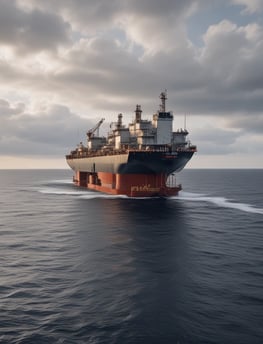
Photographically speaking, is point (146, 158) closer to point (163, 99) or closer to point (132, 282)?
point (163, 99)

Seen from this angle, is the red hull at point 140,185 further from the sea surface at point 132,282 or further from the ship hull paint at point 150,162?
the sea surface at point 132,282

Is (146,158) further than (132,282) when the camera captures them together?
Yes

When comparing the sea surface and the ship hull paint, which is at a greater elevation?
the ship hull paint

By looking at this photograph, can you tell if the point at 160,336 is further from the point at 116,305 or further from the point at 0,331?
the point at 0,331

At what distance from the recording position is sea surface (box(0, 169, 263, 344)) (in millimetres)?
18375

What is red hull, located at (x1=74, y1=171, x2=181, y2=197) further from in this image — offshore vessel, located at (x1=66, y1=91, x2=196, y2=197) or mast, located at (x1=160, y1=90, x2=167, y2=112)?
mast, located at (x1=160, y1=90, x2=167, y2=112)

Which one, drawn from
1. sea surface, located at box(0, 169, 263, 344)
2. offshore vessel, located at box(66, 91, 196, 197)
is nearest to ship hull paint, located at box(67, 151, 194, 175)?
offshore vessel, located at box(66, 91, 196, 197)

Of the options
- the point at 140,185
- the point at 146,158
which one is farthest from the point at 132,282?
the point at 140,185

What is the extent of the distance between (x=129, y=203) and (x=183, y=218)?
18.9 meters

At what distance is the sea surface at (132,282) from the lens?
18.4 m

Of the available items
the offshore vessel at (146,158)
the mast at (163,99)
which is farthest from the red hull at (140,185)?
the mast at (163,99)

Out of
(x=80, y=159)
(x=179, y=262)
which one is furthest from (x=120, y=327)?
(x=80, y=159)

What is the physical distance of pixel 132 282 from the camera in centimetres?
2552

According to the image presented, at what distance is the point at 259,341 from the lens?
17.3 metres
